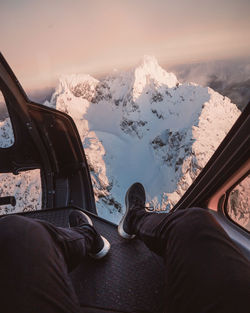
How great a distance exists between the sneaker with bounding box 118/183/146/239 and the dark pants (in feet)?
2.30

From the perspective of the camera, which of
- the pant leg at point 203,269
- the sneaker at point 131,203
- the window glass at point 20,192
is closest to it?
the pant leg at point 203,269

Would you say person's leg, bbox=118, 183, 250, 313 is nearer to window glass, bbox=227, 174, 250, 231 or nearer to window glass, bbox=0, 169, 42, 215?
window glass, bbox=227, 174, 250, 231

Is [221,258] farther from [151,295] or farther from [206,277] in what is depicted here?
[151,295]

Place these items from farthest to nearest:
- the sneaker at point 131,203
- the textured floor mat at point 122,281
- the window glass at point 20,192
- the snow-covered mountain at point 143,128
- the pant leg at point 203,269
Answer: the snow-covered mountain at point 143,128
the window glass at point 20,192
the sneaker at point 131,203
the textured floor mat at point 122,281
the pant leg at point 203,269

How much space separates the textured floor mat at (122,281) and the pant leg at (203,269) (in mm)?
478

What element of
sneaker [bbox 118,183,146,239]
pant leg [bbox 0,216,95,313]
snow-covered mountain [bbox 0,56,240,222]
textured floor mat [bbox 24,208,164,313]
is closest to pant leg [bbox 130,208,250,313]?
pant leg [bbox 0,216,95,313]

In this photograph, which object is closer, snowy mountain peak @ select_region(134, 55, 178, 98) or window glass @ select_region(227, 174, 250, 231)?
window glass @ select_region(227, 174, 250, 231)

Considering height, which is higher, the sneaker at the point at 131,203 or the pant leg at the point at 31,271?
the pant leg at the point at 31,271

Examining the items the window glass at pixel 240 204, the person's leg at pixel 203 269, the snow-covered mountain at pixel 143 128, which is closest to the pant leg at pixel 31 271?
the person's leg at pixel 203 269

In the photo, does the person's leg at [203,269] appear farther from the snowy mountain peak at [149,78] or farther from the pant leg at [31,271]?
the snowy mountain peak at [149,78]

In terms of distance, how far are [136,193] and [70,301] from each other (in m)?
1.29

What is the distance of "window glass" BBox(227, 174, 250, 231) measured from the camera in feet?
3.31

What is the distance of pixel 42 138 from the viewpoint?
1.90 metres

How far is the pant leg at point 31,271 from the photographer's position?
0.44 m
